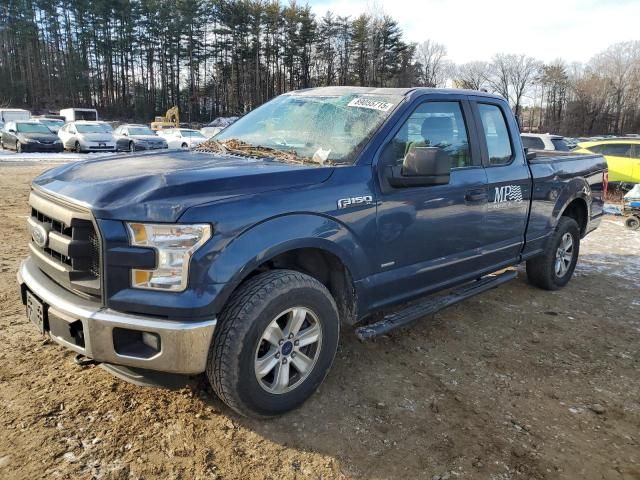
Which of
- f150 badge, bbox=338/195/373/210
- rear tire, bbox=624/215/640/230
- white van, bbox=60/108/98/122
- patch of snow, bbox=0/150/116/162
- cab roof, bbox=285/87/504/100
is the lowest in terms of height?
rear tire, bbox=624/215/640/230

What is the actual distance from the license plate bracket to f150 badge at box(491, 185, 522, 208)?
3324mm

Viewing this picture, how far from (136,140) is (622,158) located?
773 inches

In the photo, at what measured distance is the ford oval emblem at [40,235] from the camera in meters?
2.77

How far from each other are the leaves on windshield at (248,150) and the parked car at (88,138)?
876 inches

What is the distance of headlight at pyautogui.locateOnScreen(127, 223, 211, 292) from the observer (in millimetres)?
2375

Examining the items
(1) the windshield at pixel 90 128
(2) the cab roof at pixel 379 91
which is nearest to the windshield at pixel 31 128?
(1) the windshield at pixel 90 128

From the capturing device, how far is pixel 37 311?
275cm

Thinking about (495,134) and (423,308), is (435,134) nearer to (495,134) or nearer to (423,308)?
(495,134)

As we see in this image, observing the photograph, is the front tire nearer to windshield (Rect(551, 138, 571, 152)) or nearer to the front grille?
the front grille

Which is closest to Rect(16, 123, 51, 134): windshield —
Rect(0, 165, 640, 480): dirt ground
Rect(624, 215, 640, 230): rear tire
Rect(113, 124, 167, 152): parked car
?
Rect(113, 124, 167, 152): parked car

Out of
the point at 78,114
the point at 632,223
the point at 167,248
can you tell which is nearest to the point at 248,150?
the point at 167,248

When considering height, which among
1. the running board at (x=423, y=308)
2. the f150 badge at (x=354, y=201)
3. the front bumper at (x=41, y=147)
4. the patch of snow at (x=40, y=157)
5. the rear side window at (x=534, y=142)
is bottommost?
the running board at (x=423, y=308)

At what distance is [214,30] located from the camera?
60.8 m

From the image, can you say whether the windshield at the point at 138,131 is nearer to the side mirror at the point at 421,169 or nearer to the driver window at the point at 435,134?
the driver window at the point at 435,134
